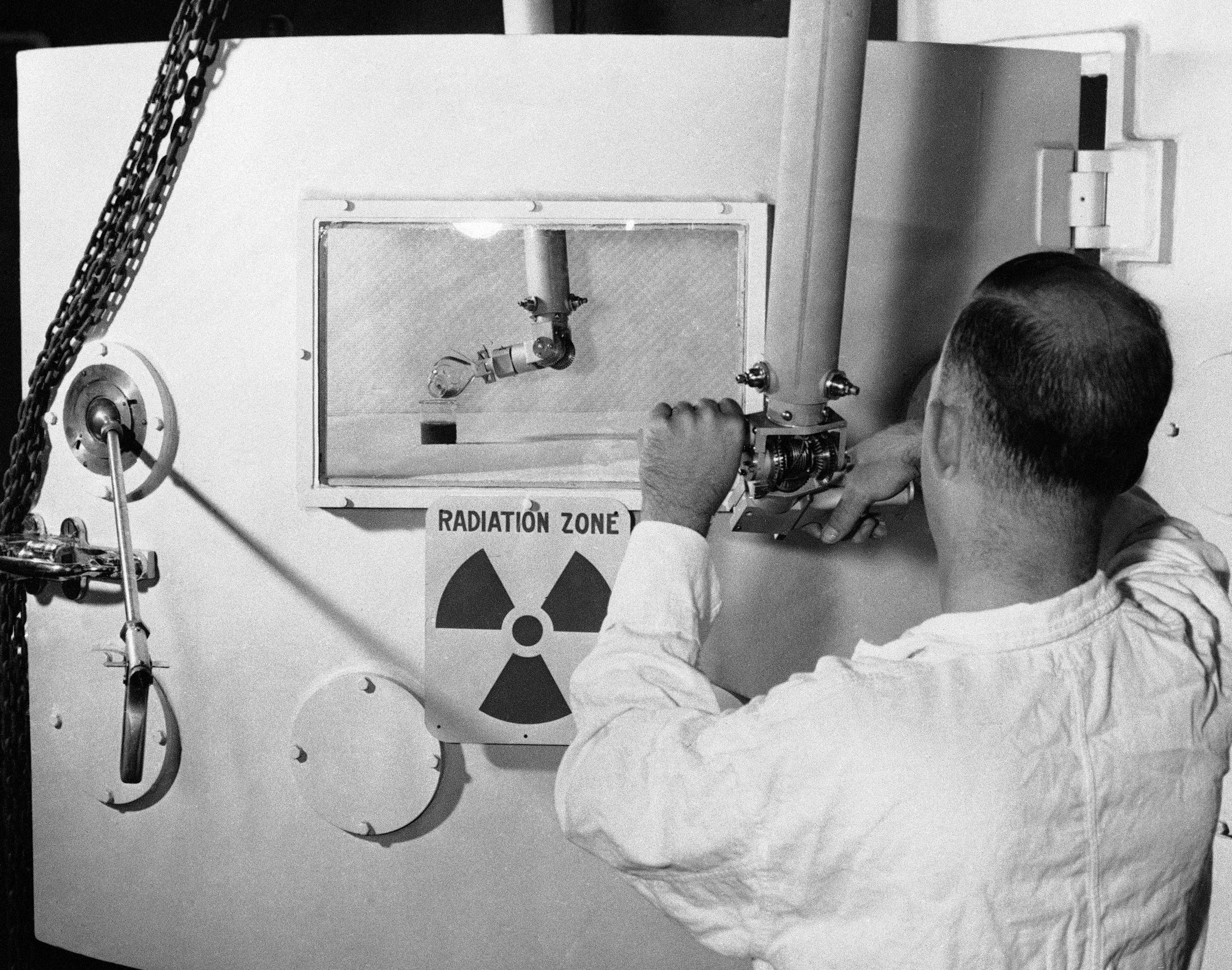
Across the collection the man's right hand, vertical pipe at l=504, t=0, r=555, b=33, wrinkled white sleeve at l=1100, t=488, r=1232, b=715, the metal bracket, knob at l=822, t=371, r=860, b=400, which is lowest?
the metal bracket

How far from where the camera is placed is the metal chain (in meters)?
1.05

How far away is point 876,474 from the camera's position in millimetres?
1001

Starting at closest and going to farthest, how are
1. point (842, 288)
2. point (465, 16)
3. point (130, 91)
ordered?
point (842, 288), point (130, 91), point (465, 16)

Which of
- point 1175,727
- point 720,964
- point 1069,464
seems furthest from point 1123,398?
point 720,964

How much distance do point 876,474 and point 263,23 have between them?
4.44ft

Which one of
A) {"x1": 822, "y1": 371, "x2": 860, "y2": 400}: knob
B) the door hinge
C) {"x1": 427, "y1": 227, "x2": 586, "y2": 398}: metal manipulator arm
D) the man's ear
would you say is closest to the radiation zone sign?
{"x1": 427, "y1": 227, "x2": 586, "y2": 398}: metal manipulator arm

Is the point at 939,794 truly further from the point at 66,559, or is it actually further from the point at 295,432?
the point at 66,559

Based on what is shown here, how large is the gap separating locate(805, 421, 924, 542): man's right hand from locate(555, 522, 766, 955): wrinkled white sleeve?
8.0 inches

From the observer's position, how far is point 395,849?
3.64ft

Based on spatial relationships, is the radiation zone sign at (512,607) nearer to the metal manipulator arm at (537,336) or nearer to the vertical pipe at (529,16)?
the metal manipulator arm at (537,336)

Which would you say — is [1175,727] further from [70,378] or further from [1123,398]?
[70,378]

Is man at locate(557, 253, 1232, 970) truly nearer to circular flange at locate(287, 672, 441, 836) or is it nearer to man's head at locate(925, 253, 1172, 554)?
man's head at locate(925, 253, 1172, 554)

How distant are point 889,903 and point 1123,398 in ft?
1.05

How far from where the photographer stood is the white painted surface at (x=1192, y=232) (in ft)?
3.37
